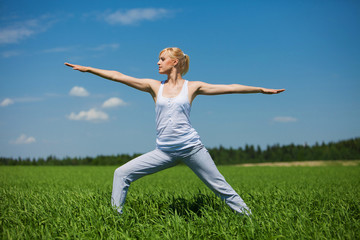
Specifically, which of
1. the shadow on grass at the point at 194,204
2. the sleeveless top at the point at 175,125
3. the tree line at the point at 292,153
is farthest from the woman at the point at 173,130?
the tree line at the point at 292,153

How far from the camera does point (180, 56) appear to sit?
16.6ft

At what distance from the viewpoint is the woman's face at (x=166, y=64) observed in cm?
500

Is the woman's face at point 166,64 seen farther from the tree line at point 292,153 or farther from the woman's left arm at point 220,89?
the tree line at point 292,153

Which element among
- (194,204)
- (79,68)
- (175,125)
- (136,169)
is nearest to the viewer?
(175,125)

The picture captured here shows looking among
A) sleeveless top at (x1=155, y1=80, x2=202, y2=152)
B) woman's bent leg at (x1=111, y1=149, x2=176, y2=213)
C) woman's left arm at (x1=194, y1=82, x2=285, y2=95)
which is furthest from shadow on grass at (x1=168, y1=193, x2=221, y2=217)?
woman's left arm at (x1=194, y1=82, x2=285, y2=95)

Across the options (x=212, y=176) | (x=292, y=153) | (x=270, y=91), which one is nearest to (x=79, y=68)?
(x=212, y=176)

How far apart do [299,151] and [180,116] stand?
45.0 metres

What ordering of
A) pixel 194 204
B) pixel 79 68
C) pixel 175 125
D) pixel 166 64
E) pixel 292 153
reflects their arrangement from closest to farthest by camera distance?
pixel 175 125
pixel 166 64
pixel 79 68
pixel 194 204
pixel 292 153

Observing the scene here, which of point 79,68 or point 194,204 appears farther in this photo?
point 194,204

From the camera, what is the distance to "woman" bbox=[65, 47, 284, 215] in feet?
15.4

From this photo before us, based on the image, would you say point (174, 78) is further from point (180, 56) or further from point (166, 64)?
point (180, 56)

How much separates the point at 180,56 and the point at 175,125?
1.20m

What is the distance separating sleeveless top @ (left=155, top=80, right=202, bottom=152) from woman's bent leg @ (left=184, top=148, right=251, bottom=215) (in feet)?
0.75

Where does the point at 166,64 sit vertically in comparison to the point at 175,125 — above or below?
above
